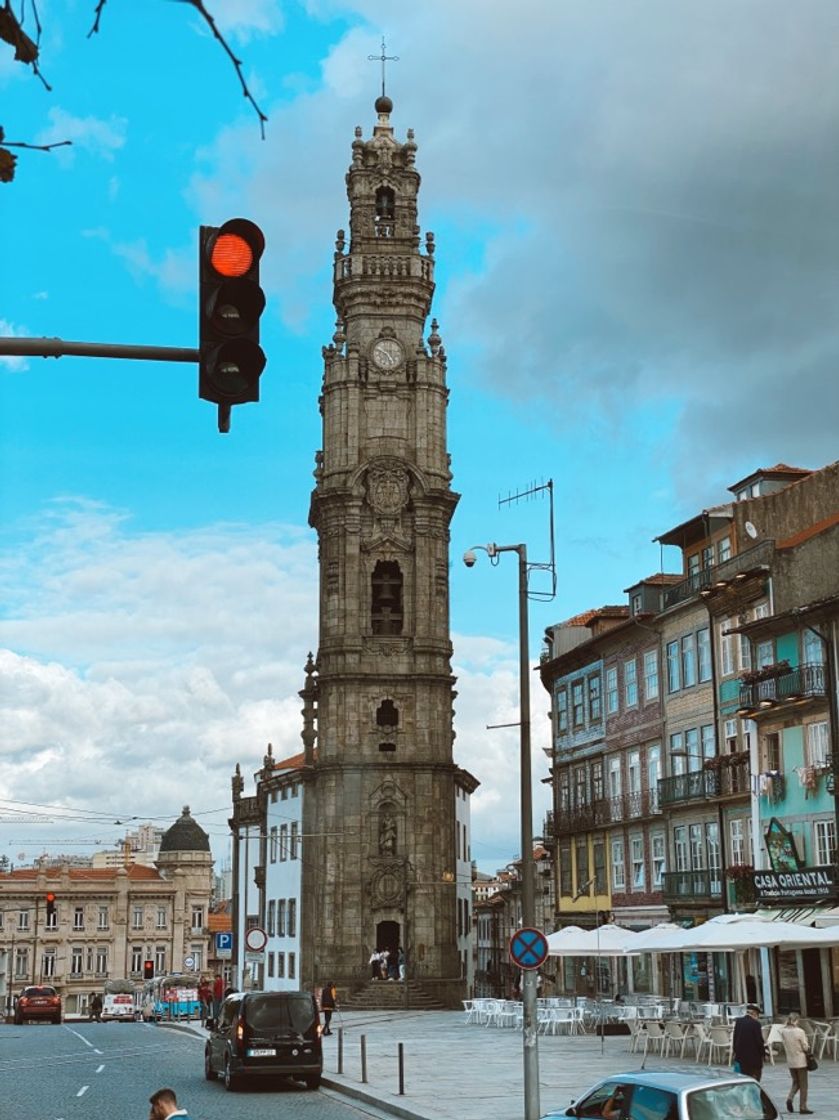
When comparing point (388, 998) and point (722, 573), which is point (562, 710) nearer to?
point (388, 998)

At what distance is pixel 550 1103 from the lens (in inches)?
894

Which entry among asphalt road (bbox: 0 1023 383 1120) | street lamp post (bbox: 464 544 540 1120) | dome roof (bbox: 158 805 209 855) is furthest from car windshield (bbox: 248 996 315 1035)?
dome roof (bbox: 158 805 209 855)

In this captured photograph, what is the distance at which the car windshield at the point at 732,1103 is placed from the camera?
13.7 m

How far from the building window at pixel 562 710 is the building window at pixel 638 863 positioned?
28.1 ft

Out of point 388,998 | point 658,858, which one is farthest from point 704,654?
point 388,998

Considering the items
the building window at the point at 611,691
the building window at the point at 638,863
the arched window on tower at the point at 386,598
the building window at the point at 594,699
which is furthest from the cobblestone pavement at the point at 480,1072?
the arched window on tower at the point at 386,598

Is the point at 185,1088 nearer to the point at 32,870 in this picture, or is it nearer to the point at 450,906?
the point at 450,906

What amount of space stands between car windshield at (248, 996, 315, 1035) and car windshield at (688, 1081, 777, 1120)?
14452 millimetres

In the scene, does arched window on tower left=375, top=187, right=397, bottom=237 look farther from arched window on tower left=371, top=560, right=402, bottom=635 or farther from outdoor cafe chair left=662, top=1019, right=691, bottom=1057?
outdoor cafe chair left=662, top=1019, right=691, bottom=1057

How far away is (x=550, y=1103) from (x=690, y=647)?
91.5ft

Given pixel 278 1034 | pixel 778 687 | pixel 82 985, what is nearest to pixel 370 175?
pixel 778 687

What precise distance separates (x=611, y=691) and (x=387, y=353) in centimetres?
2398

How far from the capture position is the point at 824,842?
39.3 metres

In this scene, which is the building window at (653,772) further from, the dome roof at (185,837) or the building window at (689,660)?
the dome roof at (185,837)
